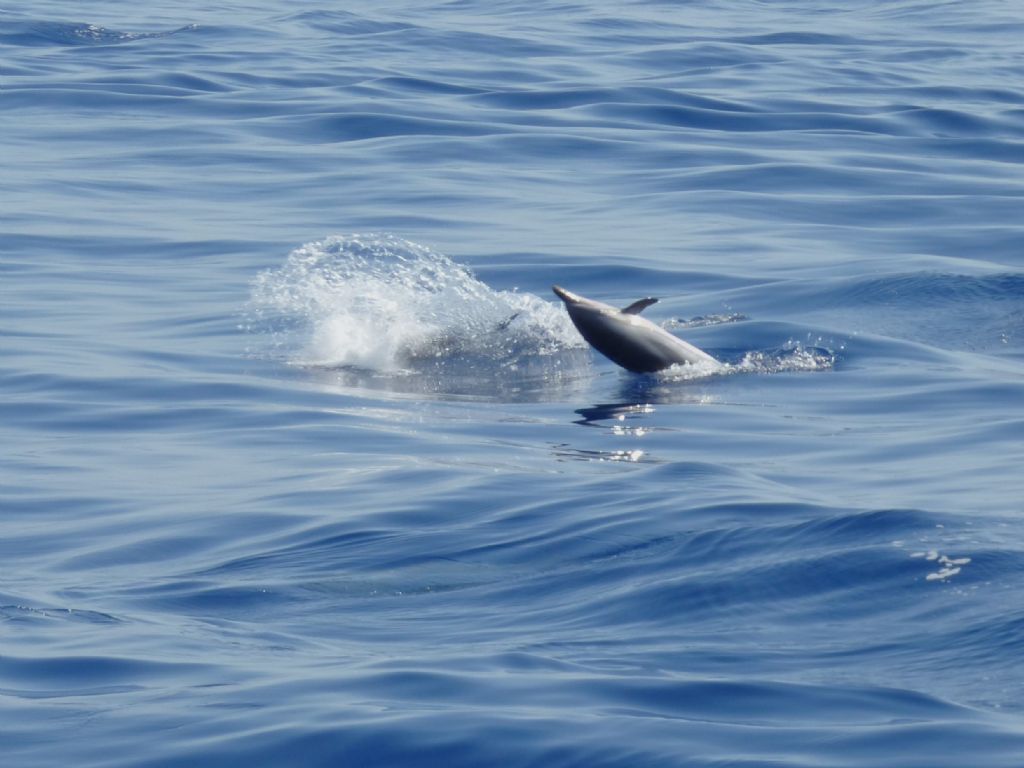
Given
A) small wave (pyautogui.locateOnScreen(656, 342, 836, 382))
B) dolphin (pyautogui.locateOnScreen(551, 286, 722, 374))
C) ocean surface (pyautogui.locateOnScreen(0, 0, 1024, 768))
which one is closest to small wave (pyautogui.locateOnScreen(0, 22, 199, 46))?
ocean surface (pyautogui.locateOnScreen(0, 0, 1024, 768))

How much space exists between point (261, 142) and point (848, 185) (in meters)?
7.44

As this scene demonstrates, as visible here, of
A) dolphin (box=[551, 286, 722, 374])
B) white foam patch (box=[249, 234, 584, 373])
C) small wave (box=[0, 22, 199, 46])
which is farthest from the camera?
small wave (box=[0, 22, 199, 46])

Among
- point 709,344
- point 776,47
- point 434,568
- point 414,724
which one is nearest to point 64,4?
point 776,47

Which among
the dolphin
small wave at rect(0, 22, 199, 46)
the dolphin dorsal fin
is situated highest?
small wave at rect(0, 22, 199, 46)

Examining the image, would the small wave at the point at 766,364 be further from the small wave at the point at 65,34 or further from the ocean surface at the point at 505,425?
the small wave at the point at 65,34

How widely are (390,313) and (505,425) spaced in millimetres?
3701

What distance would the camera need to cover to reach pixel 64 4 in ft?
132

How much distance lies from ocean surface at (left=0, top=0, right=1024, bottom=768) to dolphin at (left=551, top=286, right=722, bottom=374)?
150 mm

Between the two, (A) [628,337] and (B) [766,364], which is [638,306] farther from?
(B) [766,364]

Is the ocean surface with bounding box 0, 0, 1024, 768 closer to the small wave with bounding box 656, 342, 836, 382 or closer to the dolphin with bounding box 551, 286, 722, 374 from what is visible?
Answer: the small wave with bounding box 656, 342, 836, 382

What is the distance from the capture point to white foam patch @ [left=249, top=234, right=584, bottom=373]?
1491 cm

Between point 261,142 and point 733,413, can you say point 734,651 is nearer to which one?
point 733,413

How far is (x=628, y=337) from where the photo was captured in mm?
13297

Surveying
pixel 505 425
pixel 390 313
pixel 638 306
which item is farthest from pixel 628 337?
pixel 390 313
